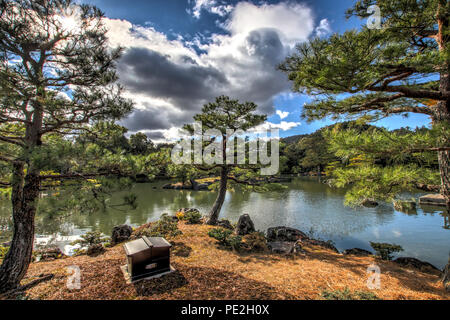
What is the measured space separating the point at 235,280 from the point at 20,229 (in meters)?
3.66

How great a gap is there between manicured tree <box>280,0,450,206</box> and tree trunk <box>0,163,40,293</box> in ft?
15.2

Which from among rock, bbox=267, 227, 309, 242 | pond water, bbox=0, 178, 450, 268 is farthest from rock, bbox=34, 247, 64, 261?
rock, bbox=267, 227, 309, 242

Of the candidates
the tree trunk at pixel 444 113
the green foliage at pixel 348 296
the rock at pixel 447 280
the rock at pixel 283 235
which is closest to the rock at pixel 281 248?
the rock at pixel 283 235

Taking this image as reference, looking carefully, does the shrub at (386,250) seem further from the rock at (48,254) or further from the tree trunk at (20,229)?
the rock at (48,254)

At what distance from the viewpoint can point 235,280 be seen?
3178mm

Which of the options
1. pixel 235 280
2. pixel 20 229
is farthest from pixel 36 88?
pixel 235 280

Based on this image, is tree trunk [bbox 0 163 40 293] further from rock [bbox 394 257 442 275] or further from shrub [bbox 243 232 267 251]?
rock [bbox 394 257 442 275]

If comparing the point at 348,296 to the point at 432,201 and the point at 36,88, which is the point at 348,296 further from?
the point at 432,201

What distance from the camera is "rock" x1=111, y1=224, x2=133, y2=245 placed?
18.3 feet
